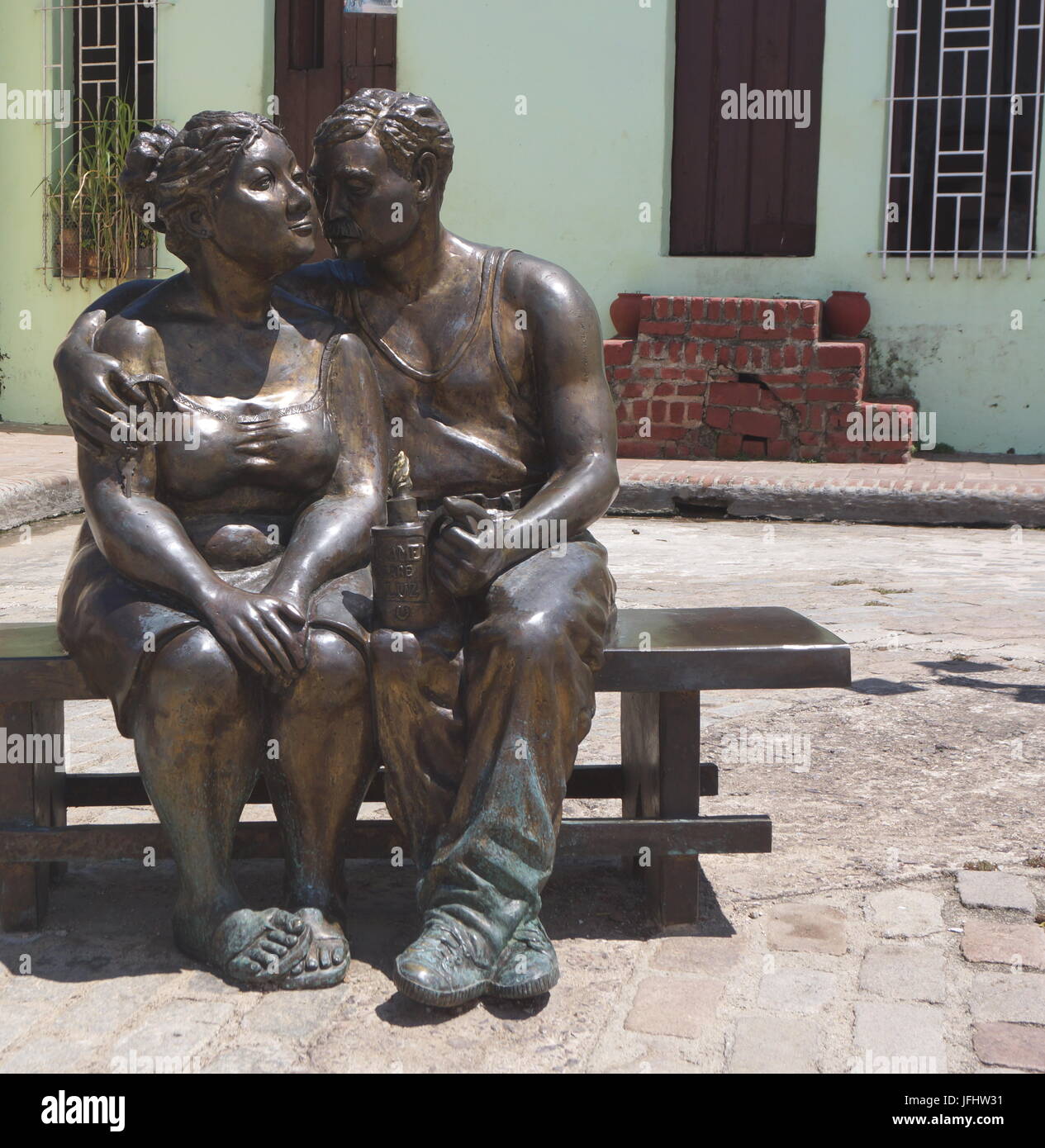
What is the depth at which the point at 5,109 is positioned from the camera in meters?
11.9

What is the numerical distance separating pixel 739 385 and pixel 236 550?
23.8ft

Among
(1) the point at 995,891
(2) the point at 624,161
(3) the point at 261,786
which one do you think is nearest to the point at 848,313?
(2) the point at 624,161

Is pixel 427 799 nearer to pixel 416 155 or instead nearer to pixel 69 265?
pixel 416 155

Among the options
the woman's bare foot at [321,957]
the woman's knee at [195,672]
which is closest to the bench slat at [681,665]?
the woman's knee at [195,672]

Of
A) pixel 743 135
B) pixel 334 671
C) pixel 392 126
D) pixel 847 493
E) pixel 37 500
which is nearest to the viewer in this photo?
pixel 334 671

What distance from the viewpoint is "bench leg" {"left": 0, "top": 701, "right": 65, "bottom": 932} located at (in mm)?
3176

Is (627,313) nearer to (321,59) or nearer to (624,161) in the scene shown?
(624,161)

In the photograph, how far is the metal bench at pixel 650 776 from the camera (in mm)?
3139

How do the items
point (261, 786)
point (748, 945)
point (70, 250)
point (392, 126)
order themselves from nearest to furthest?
point (748, 945) → point (392, 126) → point (261, 786) → point (70, 250)

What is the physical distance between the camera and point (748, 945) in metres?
3.18

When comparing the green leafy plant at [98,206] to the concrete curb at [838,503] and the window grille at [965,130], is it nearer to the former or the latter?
the concrete curb at [838,503]


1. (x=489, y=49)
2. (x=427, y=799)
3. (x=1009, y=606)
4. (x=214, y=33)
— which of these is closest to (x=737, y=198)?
(x=489, y=49)

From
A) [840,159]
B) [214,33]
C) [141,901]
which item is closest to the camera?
[141,901]

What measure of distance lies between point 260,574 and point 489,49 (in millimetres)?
8465
